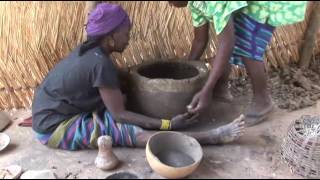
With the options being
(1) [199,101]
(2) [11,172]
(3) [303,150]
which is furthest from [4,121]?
(3) [303,150]

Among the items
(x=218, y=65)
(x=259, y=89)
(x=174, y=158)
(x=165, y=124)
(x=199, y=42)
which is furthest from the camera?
(x=199, y=42)

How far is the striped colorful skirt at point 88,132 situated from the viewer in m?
2.67

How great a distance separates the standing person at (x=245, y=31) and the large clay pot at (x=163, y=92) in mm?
72

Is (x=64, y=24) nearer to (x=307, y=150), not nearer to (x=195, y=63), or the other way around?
(x=195, y=63)

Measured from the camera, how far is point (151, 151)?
2465 millimetres

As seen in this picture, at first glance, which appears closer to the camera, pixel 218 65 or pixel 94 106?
Answer: pixel 218 65

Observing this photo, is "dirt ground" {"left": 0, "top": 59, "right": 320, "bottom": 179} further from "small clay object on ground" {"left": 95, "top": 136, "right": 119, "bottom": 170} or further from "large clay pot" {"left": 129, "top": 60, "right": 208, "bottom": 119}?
"large clay pot" {"left": 129, "top": 60, "right": 208, "bottom": 119}

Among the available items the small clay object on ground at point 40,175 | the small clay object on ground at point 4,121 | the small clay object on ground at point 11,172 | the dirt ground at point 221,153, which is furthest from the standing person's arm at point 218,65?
the small clay object on ground at point 4,121

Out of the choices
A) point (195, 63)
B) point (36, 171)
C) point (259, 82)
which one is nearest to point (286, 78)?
point (259, 82)

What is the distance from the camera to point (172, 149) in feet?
8.52

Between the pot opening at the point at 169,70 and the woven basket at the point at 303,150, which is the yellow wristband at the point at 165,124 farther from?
the woven basket at the point at 303,150

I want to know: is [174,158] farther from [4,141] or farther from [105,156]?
[4,141]

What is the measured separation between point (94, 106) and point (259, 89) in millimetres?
982

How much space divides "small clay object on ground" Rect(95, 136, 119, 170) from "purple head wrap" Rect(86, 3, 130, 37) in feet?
1.84
